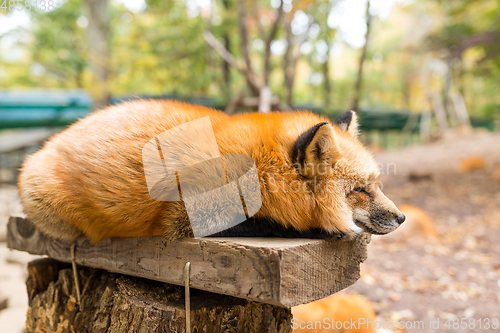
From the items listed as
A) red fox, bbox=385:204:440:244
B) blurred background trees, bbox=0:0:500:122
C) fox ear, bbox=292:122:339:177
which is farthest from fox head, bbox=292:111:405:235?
blurred background trees, bbox=0:0:500:122

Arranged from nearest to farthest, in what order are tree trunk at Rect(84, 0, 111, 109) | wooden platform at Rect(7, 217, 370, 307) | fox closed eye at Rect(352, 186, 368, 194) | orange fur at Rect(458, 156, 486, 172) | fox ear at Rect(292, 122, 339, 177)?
1. wooden platform at Rect(7, 217, 370, 307)
2. fox ear at Rect(292, 122, 339, 177)
3. fox closed eye at Rect(352, 186, 368, 194)
4. tree trunk at Rect(84, 0, 111, 109)
5. orange fur at Rect(458, 156, 486, 172)

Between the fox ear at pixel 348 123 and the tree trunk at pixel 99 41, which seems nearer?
the fox ear at pixel 348 123

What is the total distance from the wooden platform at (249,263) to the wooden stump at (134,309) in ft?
0.52

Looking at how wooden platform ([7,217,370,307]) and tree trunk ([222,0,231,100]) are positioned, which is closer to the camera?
wooden platform ([7,217,370,307])

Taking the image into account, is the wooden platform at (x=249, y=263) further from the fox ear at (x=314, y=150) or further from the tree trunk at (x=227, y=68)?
the tree trunk at (x=227, y=68)

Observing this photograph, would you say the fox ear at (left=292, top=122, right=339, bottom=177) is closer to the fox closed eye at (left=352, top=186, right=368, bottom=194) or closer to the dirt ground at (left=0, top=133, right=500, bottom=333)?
the fox closed eye at (left=352, top=186, right=368, bottom=194)

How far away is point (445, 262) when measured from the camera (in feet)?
16.6

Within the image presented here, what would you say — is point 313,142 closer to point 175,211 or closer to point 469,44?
point 175,211

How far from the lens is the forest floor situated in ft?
12.4

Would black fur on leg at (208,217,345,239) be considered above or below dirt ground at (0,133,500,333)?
above

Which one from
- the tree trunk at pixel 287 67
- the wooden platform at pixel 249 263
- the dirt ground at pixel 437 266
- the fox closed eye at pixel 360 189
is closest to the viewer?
the wooden platform at pixel 249 263

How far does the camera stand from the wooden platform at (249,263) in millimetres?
1243

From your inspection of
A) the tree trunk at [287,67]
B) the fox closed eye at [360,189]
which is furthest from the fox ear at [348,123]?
the tree trunk at [287,67]

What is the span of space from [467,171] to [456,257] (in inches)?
239
